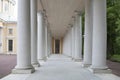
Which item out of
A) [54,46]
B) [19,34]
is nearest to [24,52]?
[19,34]

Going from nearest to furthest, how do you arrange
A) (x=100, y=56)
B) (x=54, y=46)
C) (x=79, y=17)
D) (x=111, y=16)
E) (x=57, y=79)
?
(x=57, y=79) → (x=100, y=56) → (x=79, y=17) → (x=111, y=16) → (x=54, y=46)

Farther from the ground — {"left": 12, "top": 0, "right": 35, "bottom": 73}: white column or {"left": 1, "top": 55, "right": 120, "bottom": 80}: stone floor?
{"left": 12, "top": 0, "right": 35, "bottom": 73}: white column

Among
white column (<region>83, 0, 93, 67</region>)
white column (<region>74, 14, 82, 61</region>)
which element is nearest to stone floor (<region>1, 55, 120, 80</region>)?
white column (<region>83, 0, 93, 67</region>)

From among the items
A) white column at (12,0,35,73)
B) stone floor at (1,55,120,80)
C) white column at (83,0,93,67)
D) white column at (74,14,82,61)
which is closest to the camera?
stone floor at (1,55,120,80)

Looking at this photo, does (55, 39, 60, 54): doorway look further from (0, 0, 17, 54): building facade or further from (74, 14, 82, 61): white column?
(74, 14, 82, 61): white column

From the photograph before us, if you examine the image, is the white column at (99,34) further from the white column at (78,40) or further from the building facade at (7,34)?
the building facade at (7,34)

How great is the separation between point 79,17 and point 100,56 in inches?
639

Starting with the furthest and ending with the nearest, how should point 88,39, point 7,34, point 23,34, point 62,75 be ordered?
point 7,34
point 88,39
point 23,34
point 62,75

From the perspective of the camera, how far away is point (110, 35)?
4050 centimetres

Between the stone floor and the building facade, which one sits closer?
the stone floor

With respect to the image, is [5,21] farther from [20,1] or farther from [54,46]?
[20,1]

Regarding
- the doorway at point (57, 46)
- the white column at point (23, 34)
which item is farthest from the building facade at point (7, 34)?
the white column at point (23, 34)

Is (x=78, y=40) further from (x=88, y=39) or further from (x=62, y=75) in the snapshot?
(x=62, y=75)

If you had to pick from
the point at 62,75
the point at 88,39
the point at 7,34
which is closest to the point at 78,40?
the point at 88,39
